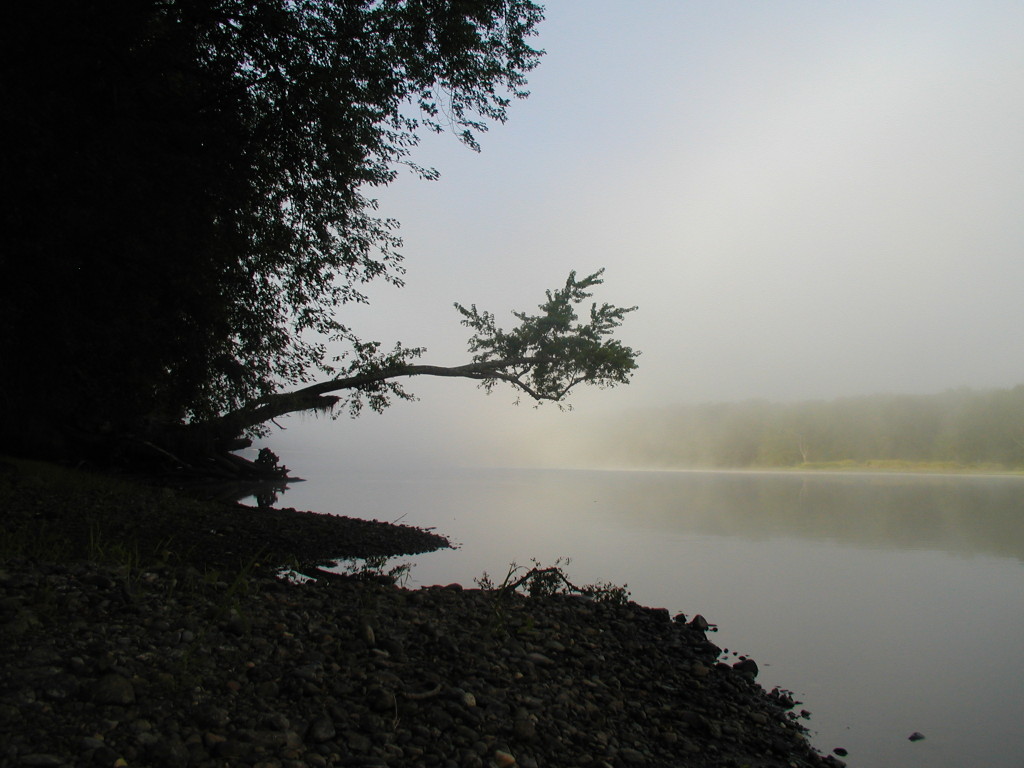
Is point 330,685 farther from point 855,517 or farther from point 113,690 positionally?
point 855,517

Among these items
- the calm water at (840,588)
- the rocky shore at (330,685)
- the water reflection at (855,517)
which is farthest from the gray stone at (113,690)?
the water reflection at (855,517)

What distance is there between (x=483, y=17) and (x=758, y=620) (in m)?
7.71

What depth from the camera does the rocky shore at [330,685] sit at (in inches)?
99.6

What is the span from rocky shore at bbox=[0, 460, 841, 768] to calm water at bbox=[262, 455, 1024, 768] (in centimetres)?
79

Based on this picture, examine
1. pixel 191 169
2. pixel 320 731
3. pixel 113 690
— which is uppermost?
pixel 191 169

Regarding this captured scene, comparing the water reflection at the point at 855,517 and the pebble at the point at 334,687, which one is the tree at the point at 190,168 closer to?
the pebble at the point at 334,687

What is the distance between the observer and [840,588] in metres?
8.29

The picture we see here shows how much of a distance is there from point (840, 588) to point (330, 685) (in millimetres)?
7306

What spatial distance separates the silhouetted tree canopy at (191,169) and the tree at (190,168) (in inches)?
0.8

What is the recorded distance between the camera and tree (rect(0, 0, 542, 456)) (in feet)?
18.5

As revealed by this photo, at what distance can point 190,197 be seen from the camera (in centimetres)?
662

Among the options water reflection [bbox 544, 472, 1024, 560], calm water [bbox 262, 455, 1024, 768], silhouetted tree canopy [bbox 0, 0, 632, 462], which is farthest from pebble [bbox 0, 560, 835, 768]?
water reflection [bbox 544, 472, 1024, 560]

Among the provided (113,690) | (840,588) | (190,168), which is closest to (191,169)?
(190,168)

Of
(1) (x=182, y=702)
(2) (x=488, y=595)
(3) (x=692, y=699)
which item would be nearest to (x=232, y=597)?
(1) (x=182, y=702)
